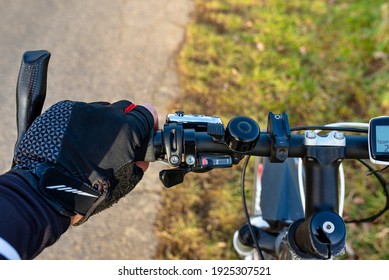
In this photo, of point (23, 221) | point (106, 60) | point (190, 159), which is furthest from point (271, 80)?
point (23, 221)

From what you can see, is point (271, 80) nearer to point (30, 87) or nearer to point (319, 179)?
point (319, 179)

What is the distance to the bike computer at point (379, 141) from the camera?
1.12 meters

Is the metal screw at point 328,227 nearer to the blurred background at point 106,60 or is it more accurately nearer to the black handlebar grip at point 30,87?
the black handlebar grip at point 30,87

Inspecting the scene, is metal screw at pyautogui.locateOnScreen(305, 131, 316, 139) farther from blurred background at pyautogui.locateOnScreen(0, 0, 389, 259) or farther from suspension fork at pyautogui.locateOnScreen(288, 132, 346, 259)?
blurred background at pyautogui.locateOnScreen(0, 0, 389, 259)

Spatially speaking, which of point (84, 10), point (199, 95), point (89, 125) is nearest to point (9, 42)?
point (84, 10)

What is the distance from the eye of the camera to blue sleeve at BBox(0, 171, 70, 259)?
1005 mm

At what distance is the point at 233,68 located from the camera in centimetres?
339

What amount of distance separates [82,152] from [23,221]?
0.23 metres

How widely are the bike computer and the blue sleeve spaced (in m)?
0.84

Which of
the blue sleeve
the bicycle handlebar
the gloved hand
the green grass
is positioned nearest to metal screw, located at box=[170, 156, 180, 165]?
the bicycle handlebar

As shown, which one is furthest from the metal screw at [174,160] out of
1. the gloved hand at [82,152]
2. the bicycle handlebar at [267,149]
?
the gloved hand at [82,152]

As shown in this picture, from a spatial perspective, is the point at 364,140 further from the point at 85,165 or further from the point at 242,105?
the point at 242,105

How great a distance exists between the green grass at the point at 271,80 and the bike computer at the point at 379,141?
5.38ft

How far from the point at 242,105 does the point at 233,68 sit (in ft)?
1.23
